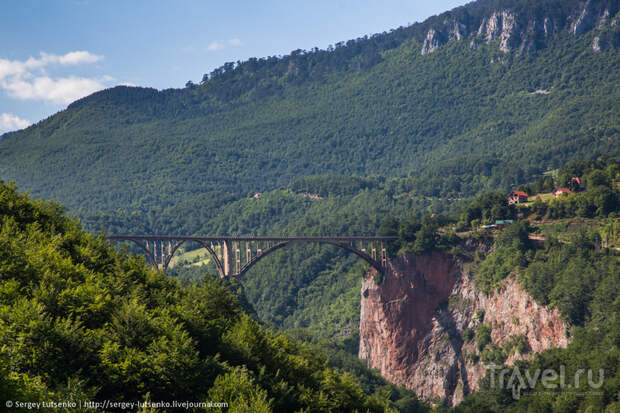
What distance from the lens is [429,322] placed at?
76125mm

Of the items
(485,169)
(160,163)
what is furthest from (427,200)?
(160,163)

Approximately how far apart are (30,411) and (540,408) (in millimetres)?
35284

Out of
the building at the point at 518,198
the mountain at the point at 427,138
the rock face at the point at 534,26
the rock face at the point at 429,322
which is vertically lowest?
the rock face at the point at 429,322

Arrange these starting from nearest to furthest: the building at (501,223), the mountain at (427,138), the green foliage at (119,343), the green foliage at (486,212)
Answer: the green foliage at (119,343) < the building at (501,223) < the green foliage at (486,212) < the mountain at (427,138)

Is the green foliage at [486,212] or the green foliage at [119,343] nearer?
the green foliage at [119,343]

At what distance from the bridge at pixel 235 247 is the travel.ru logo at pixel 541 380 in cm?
1973

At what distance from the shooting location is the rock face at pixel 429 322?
71.4 m

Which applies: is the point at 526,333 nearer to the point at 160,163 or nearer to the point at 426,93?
the point at 160,163

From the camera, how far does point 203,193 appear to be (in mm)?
164500

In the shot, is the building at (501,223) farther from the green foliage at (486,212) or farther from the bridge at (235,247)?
the bridge at (235,247)

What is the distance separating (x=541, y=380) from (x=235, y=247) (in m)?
31.0

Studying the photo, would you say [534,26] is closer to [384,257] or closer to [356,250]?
[384,257]

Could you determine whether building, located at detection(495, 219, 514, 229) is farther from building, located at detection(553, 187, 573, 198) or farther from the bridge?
the bridge

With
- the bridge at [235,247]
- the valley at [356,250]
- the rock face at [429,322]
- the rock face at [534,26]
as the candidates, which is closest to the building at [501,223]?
the valley at [356,250]
